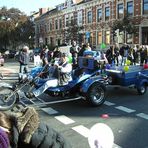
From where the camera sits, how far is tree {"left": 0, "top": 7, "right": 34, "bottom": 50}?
5994 centimetres

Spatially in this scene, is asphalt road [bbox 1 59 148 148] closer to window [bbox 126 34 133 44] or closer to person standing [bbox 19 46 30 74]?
person standing [bbox 19 46 30 74]

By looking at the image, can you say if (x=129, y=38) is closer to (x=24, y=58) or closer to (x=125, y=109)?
(x=24, y=58)

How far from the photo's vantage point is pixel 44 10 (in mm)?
67188

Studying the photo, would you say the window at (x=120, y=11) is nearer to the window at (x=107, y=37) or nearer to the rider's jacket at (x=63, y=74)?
the window at (x=107, y=37)

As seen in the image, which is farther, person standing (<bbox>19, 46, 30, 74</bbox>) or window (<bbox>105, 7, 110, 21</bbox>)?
window (<bbox>105, 7, 110, 21</bbox>)

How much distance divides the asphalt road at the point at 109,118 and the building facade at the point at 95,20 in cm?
2126

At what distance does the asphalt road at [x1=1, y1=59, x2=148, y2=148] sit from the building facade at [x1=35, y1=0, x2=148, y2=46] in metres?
21.3

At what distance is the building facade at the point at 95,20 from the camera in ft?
115

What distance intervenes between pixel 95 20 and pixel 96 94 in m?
34.8

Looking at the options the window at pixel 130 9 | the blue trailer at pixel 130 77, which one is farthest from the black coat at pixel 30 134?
the window at pixel 130 9

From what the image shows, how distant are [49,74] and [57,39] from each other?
149 ft

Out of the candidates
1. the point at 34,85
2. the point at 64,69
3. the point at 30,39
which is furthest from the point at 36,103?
the point at 30,39

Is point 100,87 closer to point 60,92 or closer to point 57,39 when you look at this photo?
point 60,92

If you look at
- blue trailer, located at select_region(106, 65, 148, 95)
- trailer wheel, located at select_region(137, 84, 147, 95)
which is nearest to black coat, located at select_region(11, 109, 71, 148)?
blue trailer, located at select_region(106, 65, 148, 95)
